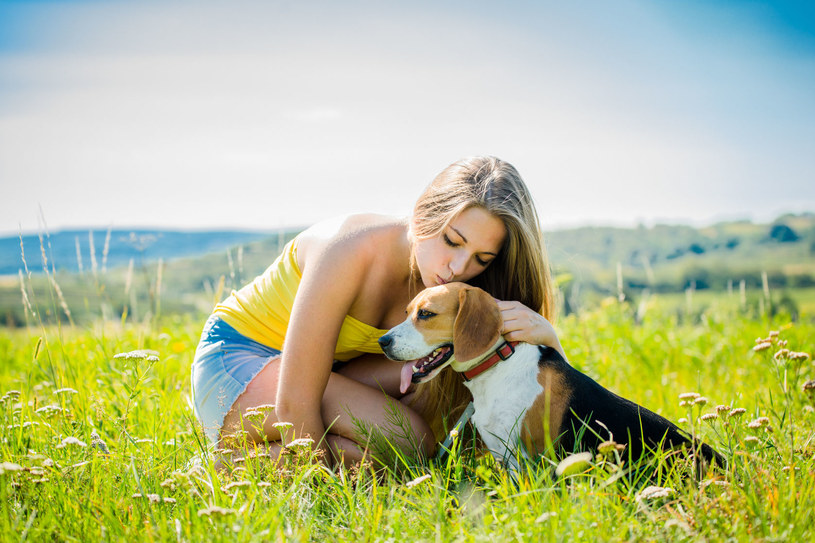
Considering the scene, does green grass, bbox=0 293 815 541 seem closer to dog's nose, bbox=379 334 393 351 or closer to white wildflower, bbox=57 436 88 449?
white wildflower, bbox=57 436 88 449

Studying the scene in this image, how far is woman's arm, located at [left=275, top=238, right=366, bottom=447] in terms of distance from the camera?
2816 mm

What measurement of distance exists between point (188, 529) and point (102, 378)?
239 centimetres

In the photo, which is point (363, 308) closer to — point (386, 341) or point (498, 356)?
point (386, 341)

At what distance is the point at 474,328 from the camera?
2.75 meters

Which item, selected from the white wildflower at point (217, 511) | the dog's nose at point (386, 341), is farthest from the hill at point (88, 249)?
the white wildflower at point (217, 511)

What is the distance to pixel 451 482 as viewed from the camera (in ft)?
8.18

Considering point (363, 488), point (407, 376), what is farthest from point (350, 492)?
point (407, 376)

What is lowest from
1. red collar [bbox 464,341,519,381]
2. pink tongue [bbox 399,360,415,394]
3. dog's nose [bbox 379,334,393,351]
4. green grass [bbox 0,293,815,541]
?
green grass [bbox 0,293,815,541]

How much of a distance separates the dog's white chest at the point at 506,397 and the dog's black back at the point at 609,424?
3.9 inches

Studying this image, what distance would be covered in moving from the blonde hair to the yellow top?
0.46m

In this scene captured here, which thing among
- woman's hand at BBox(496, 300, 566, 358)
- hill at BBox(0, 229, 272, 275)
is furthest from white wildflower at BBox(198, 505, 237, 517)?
hill at BBox(0, 229, 272, 275)

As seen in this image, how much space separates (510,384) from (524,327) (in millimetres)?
296

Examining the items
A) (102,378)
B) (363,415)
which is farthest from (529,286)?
(102,378)

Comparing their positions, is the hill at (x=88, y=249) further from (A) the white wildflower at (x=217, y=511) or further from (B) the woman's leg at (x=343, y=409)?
(A) the white wildflower at (x=217, y=511)
